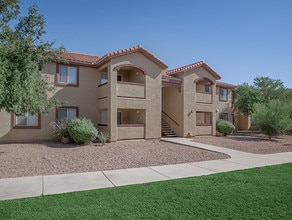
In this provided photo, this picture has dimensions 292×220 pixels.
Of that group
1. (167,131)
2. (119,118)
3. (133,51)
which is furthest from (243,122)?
(133,51)

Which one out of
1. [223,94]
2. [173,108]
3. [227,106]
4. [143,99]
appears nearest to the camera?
[143,99]

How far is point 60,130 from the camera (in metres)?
15.5

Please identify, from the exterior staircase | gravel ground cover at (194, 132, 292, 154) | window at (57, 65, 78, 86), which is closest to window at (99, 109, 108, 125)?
window at (57, 65, 78, 86)

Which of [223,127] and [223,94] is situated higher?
[223,94]

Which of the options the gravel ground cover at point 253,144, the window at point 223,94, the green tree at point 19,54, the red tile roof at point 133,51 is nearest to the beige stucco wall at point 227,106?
the window at point 223,94

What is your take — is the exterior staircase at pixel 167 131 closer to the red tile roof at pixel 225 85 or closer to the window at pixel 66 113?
the window at pixel 66 113

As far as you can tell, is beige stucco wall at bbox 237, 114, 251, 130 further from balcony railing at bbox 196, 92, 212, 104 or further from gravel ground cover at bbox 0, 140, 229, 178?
gravel ground cover at bbox 0, 140, 229, 178

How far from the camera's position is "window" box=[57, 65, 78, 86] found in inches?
658

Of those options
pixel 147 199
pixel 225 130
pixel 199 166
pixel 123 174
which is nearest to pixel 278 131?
pixel 225 130

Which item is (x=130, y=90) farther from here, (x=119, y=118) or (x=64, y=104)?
(x=64, y=104)

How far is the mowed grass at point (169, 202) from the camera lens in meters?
4.45

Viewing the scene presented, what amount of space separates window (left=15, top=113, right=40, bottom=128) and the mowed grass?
11864mm

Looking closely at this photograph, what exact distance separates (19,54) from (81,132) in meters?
6.58

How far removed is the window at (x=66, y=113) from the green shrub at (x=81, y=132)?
2.55 meters
